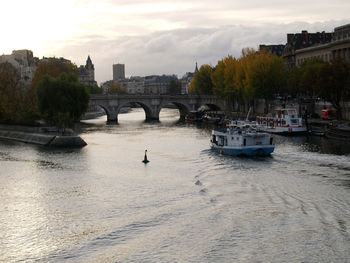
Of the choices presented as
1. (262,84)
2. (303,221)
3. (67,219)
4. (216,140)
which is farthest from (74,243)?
(262,84)

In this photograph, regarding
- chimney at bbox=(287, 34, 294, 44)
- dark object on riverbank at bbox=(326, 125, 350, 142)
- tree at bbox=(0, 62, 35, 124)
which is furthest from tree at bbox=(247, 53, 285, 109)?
tree at bbox=(0, 62, 35, 124)

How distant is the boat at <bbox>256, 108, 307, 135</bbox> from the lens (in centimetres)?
7788

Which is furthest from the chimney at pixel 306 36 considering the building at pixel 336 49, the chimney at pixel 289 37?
the building at pixel 336 49

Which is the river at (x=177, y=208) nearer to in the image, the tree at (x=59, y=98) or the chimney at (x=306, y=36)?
the tree at (x=59, y=98)

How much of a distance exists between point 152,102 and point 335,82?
180 feet

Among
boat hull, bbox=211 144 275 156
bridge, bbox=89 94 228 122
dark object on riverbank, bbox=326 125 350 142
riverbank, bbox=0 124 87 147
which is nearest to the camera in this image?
boat hull, bbox=211 144 275 156

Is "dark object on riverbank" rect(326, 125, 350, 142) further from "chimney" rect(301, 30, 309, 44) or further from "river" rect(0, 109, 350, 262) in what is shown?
"chimney" rect(301, 30, 309, 44)

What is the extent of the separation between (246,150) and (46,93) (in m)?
36.8

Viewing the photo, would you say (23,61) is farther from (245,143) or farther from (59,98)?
(245,143)

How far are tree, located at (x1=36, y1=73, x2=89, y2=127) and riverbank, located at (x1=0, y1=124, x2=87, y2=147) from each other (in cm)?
359

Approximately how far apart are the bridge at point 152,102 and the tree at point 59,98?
3376 centimetres

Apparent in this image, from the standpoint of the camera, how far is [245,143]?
55.9 metres

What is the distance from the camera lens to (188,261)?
26328 mm

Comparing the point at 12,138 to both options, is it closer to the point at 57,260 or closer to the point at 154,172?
the point at 154,172
